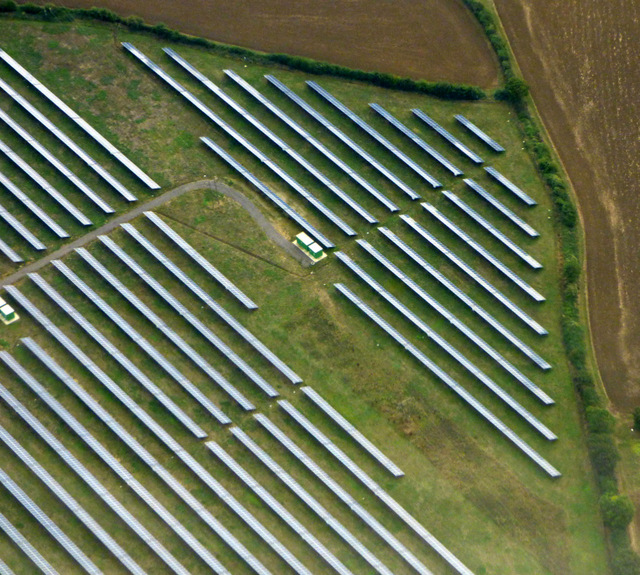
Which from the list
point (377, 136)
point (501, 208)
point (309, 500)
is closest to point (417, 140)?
point (377, 136)

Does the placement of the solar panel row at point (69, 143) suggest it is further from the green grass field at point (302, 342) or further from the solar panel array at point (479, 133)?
the solar panel array at point (479, 133)

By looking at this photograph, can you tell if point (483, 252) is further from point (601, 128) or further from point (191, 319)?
point (191, 319)

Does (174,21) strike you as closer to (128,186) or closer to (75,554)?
(128,186)

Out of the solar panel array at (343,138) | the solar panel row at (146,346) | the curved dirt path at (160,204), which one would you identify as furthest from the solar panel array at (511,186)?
the solar panel row at (146,346)

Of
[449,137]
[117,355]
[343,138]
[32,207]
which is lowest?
[117,355]

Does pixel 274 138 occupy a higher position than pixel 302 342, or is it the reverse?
pixel 274 138

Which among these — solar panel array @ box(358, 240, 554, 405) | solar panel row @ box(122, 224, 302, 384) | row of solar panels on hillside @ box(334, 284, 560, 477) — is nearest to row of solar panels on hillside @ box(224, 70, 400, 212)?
solar panel array @ box(358, 240, 554, 405)
